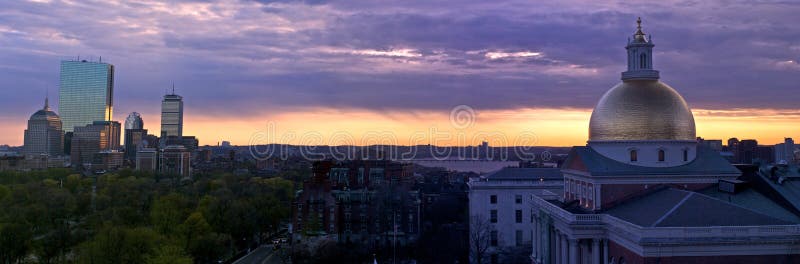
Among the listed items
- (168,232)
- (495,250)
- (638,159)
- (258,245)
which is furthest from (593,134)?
(258,245)

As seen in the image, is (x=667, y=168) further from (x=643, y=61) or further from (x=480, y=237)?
(x=480, y=237)

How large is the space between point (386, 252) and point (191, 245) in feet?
56.1

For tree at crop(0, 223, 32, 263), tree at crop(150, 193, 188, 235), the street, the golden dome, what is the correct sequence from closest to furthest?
the golden dome, tree at crop(0, 223, 32, 263), tree at crop(150, 193, 188, 235), the street

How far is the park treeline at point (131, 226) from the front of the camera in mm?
A: 40531

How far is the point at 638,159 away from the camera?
3906 centimetres

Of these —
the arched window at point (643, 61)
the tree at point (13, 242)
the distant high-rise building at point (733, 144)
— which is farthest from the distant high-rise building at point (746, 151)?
the tree at point (13, 242)

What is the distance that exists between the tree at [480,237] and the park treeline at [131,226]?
69.4 ft

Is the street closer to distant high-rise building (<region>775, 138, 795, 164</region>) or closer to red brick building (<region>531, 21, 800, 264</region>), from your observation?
red brick building (<region>531, 21, 800, 264</region>)

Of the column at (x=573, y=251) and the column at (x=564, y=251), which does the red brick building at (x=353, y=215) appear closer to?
the column at (x=564, y=251)

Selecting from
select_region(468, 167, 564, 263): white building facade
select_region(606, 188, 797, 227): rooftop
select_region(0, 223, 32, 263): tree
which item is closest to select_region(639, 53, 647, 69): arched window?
select_region(606, 188, 797, 227): rooftop

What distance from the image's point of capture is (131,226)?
5619cm

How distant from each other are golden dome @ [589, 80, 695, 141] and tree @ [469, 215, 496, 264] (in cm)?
1713

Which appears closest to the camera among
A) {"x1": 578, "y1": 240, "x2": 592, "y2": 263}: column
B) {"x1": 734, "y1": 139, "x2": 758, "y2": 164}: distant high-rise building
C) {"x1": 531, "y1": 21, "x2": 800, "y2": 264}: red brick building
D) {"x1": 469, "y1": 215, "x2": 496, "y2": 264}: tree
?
{"x1": 531, "y1": 21, "x2": 800, "y2": 264}: red brick building

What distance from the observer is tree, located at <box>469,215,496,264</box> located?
5359 cm
